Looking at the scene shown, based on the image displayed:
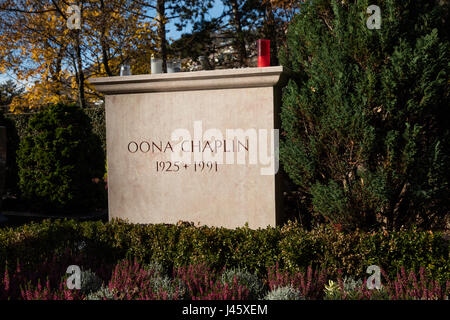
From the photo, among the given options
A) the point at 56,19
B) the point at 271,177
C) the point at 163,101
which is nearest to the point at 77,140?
the point at 163,101

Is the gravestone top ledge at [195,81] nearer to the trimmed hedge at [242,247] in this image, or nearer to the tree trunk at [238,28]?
the trimmed hedge at [242,247]

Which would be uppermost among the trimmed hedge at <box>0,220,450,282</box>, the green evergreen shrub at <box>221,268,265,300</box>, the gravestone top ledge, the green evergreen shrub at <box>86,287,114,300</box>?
the gravestone top ledge

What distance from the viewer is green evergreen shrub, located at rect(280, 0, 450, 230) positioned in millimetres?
3840

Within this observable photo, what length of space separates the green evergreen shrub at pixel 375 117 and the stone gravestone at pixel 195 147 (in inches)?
17.6

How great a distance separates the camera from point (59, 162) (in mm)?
8086

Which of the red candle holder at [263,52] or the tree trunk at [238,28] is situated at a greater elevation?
the tree trunk at [238,28]

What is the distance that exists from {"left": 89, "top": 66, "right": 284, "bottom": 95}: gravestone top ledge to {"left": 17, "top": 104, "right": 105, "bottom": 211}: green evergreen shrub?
3200 mm

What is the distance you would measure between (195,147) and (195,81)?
→ 2.61ft

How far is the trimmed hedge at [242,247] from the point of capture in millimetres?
3629

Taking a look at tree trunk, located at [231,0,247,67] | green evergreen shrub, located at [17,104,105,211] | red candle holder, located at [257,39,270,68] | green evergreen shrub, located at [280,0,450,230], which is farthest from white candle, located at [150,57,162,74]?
tree trunk, located at [231,0,247,67]

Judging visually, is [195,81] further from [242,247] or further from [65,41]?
[65,41]

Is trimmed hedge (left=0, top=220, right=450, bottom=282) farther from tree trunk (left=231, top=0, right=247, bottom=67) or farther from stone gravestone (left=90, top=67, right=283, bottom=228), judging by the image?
tree trunk (left=231, top=0, right=247, bottom=67)

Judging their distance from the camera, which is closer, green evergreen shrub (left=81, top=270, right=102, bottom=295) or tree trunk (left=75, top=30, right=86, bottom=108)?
green evergreen shrub (left=81, top=270, right=102, bottom=295)

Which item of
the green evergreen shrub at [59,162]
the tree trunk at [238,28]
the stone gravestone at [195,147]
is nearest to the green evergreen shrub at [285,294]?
the stone gravestone at [195,147]
